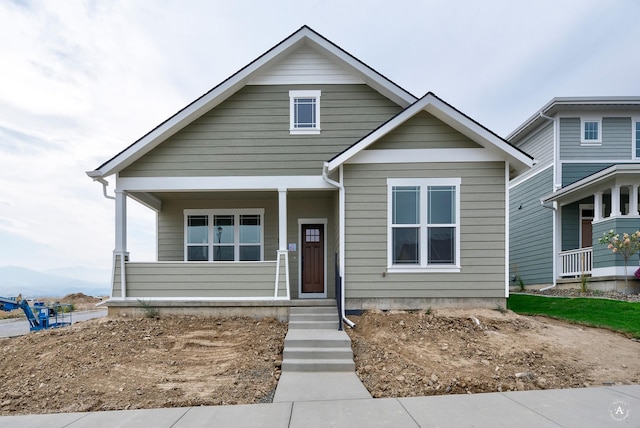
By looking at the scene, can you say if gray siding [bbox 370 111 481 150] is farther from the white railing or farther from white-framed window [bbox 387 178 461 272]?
the white railing

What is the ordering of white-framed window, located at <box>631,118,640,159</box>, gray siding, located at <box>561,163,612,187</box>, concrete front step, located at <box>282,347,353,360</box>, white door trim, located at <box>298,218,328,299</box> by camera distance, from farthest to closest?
white-framed window, located at <box>631,118,640,159</box>, gray siding, located at <box>561,163,612,187</box>, white door trim, located at <box>298,218,328,299</box>, concrete front step, located at <box>282,347,353,360</box>

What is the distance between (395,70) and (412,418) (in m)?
29.5

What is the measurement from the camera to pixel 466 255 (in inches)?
325

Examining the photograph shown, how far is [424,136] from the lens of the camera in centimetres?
845

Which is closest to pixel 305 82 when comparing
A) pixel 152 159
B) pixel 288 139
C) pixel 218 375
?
pixel 288 139

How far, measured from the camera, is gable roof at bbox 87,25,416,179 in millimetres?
8938

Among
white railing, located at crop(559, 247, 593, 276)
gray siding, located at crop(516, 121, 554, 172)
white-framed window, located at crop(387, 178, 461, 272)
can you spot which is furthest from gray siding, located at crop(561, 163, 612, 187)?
white-framed window, located at crop(387, 178, 461, 272)

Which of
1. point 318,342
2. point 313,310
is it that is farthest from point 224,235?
point 318,342

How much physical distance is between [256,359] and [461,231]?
5.10 meters

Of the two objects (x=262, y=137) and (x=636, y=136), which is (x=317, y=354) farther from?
(x=636, y=136)

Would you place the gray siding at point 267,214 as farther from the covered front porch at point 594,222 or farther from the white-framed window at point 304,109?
the covered front porch at point 594,222

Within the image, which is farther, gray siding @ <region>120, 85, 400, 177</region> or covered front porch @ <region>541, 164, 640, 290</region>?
covered front porch @ <region>541, 164, 640, 290</region>

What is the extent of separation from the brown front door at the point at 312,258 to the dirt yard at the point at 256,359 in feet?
9.15

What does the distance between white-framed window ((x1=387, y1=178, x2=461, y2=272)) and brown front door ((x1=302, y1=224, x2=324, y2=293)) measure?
3056 mm
